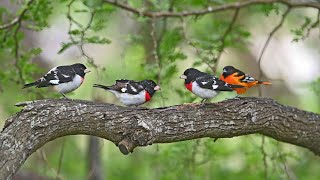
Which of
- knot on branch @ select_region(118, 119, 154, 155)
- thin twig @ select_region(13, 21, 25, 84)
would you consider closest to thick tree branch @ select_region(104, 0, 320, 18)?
thin twig @ select_region(13, 21, 25, 84)

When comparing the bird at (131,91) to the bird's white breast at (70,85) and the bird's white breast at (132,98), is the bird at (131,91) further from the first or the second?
the bird's white breast at (70,85)

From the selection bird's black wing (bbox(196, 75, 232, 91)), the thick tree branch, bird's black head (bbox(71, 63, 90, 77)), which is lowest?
bird's black wing (bbox(196, 75, 232, 91))

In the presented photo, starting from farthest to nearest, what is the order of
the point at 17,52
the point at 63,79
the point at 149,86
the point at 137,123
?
1. the point at 17,52
2. the point at 149,86
3. the point at 63,79
4. the point at 137,123

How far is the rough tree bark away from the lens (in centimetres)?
476

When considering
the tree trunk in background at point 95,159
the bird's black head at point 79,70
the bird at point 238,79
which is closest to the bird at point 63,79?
the bird's black head at point 79,70

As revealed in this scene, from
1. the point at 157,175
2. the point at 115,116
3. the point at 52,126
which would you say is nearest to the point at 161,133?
the point at 115,116

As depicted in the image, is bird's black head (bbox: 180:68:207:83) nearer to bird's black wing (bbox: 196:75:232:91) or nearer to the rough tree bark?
bird's black wing (bbox: 196:75:232:91)

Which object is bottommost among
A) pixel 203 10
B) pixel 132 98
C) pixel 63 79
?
pixel 132 98

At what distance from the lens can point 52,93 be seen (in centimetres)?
707

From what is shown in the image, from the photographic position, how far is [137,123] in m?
5.11

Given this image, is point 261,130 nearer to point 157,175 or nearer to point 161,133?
point 161,133

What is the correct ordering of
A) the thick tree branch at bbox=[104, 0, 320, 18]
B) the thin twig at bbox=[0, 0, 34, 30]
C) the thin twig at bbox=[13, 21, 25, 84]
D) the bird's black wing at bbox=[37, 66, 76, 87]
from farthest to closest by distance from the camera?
1. the thick tree branch at bbox=[104, 0, 320, 18]
2. the thin twig at bbox=[13, 21, 25, 84]
3. the thin twig at bbox=[0, 0, 34, 30]
4. the bird's black wing at bbox=[37, 66, 76, 87]

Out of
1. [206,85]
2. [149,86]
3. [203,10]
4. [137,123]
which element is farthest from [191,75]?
[203,10]

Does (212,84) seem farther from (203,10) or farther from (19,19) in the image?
(19,19)
